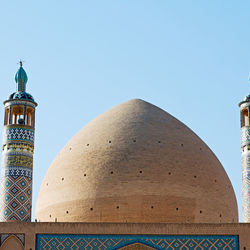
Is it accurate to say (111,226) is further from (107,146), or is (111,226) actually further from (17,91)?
(17,91)

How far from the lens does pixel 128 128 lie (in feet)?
51.1

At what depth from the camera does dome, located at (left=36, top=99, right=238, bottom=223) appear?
1450 centimetres

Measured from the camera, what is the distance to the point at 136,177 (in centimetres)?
1470

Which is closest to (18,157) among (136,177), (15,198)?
(15,198)

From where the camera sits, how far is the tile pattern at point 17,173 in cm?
1401

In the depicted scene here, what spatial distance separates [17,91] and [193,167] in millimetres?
3421

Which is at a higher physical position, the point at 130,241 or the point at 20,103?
the point at 20,103

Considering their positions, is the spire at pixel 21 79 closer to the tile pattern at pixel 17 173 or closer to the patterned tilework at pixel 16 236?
the tile pattern at pixel 17 173

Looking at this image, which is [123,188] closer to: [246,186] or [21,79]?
[246,186]

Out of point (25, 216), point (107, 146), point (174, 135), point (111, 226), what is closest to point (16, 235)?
point (25, 216)

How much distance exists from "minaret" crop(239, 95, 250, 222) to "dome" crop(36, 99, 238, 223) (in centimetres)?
51

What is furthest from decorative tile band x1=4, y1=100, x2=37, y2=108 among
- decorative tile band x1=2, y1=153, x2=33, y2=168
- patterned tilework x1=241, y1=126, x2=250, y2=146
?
patterned tilework x1=241, y1=126, x2=250, y2=146

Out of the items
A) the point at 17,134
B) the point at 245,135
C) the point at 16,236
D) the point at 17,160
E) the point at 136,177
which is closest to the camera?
the point at 16,236

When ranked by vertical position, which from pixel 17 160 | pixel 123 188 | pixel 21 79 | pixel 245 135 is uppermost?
pixel 21 79
